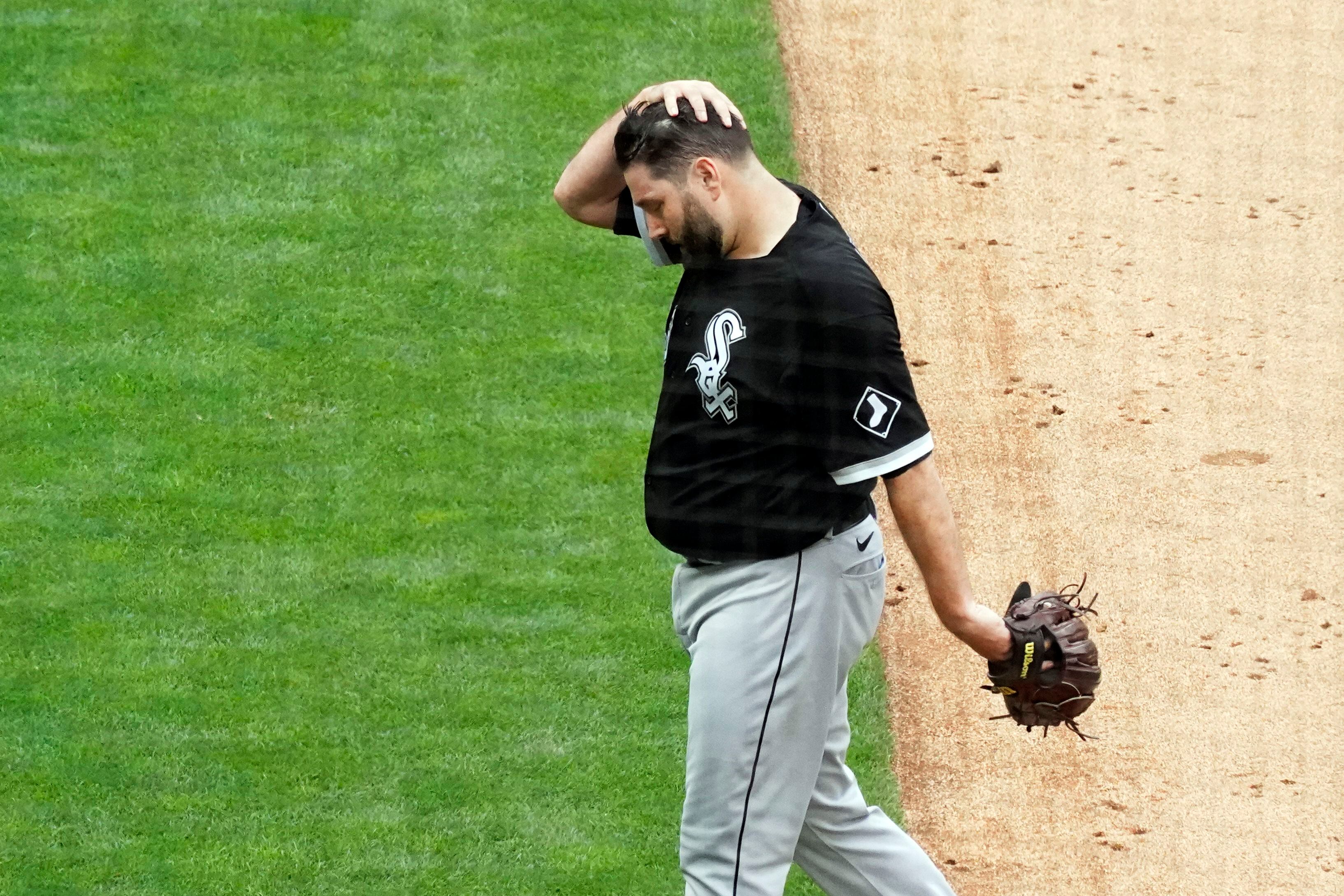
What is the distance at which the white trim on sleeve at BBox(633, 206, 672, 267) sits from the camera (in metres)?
3.19

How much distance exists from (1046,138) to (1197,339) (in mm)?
1245

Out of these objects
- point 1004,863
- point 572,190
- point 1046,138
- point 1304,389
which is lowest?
point 1004,863

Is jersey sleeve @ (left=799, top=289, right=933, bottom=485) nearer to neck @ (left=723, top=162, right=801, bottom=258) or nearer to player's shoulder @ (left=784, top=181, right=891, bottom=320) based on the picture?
player's shoulder @ (left=784, top=181, right=891, bottom=320)

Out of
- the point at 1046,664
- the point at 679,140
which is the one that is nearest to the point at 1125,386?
the point at 1046,664

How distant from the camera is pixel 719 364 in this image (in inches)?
114

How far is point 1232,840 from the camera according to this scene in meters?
4.05

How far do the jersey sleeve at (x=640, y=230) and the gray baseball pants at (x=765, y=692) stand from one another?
59 centimetres

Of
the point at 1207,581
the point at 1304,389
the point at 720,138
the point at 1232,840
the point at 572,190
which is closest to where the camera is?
the point at 720,138

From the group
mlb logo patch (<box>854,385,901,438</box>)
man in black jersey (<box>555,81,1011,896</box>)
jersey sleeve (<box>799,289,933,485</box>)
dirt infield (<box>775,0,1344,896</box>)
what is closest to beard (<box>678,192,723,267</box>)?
man in black jersey (<box>555,81,1011,896</box>)

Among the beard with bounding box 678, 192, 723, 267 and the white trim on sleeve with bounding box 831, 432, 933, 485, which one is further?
the beard with bounding box 678, 192, 723, 267

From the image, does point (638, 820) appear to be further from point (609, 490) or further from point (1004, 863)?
point (609, 490)

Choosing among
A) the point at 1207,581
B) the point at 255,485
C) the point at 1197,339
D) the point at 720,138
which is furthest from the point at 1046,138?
the point at 720,138

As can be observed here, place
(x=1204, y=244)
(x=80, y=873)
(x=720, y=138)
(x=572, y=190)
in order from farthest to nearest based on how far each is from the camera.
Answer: (x=1204, y=244)
(x=80, y=873)
(x=572, y=190)
(x=720, y=138)

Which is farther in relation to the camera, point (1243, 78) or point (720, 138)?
point (1243, 78)
